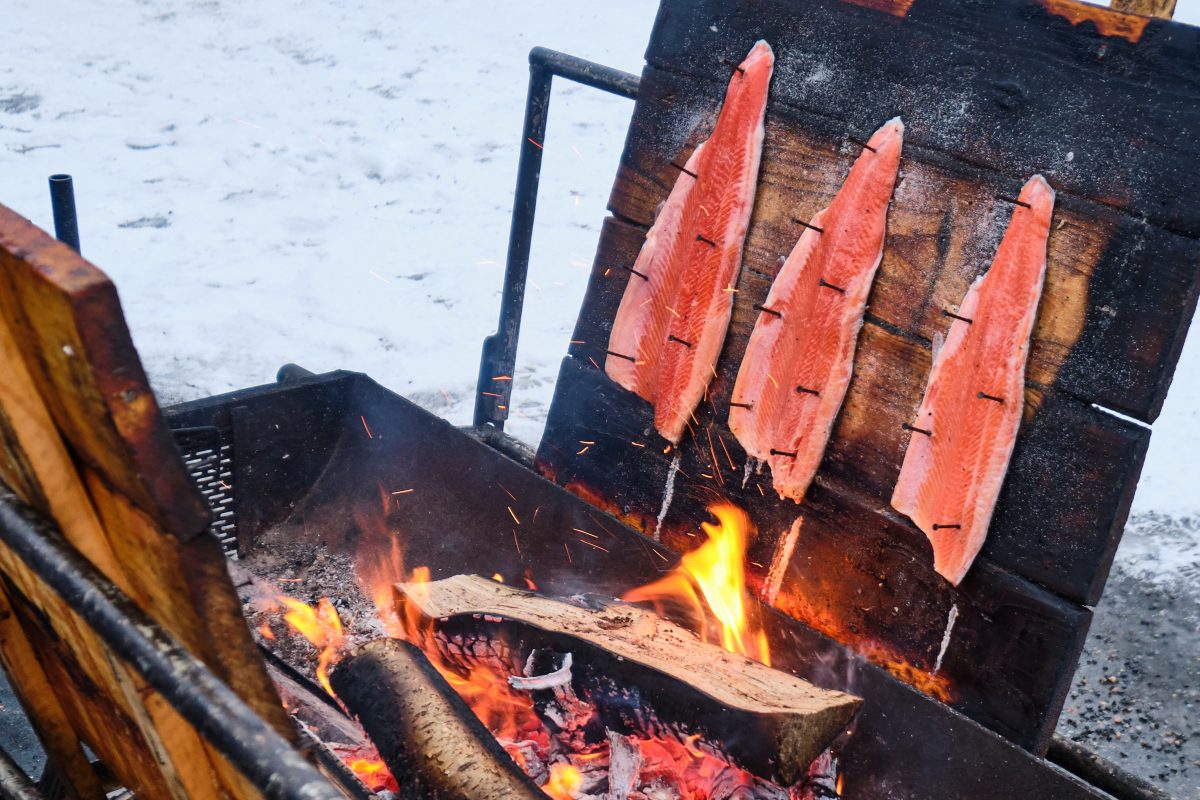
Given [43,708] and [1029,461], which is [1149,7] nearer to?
[1029,461]

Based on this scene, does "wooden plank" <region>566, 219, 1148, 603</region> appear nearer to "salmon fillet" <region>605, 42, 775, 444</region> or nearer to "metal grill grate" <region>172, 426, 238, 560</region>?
"salmon fillet" <region>605, 42, 775, 444</region>

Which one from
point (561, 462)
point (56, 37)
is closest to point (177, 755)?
point (561, 462)

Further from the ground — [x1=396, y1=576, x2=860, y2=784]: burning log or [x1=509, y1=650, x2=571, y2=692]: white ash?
[x1=396, y1=576, x2=860, y2=784]: burning log

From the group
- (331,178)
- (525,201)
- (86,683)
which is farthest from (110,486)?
(331,178)

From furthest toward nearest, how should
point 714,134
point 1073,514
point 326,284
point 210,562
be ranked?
point 326,284
point 714,134
point 1073,514
point 210,562

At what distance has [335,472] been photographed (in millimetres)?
3768

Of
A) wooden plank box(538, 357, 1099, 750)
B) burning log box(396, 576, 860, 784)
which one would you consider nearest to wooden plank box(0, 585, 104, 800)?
burning log box(396, 576, 860, 784)

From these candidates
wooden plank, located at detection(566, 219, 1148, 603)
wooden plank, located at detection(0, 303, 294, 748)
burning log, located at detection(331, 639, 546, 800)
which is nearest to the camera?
wooden plank, located at detection(0, 303, 294, 748)

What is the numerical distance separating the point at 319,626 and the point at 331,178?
4946 millimetres

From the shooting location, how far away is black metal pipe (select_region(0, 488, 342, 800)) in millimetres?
1160

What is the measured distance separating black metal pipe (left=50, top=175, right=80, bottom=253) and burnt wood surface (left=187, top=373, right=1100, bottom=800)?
86 cm

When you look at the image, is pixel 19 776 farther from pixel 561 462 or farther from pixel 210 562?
pixel 561 462

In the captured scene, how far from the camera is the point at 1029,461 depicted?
8.53 feet

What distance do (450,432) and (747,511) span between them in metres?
1.00
